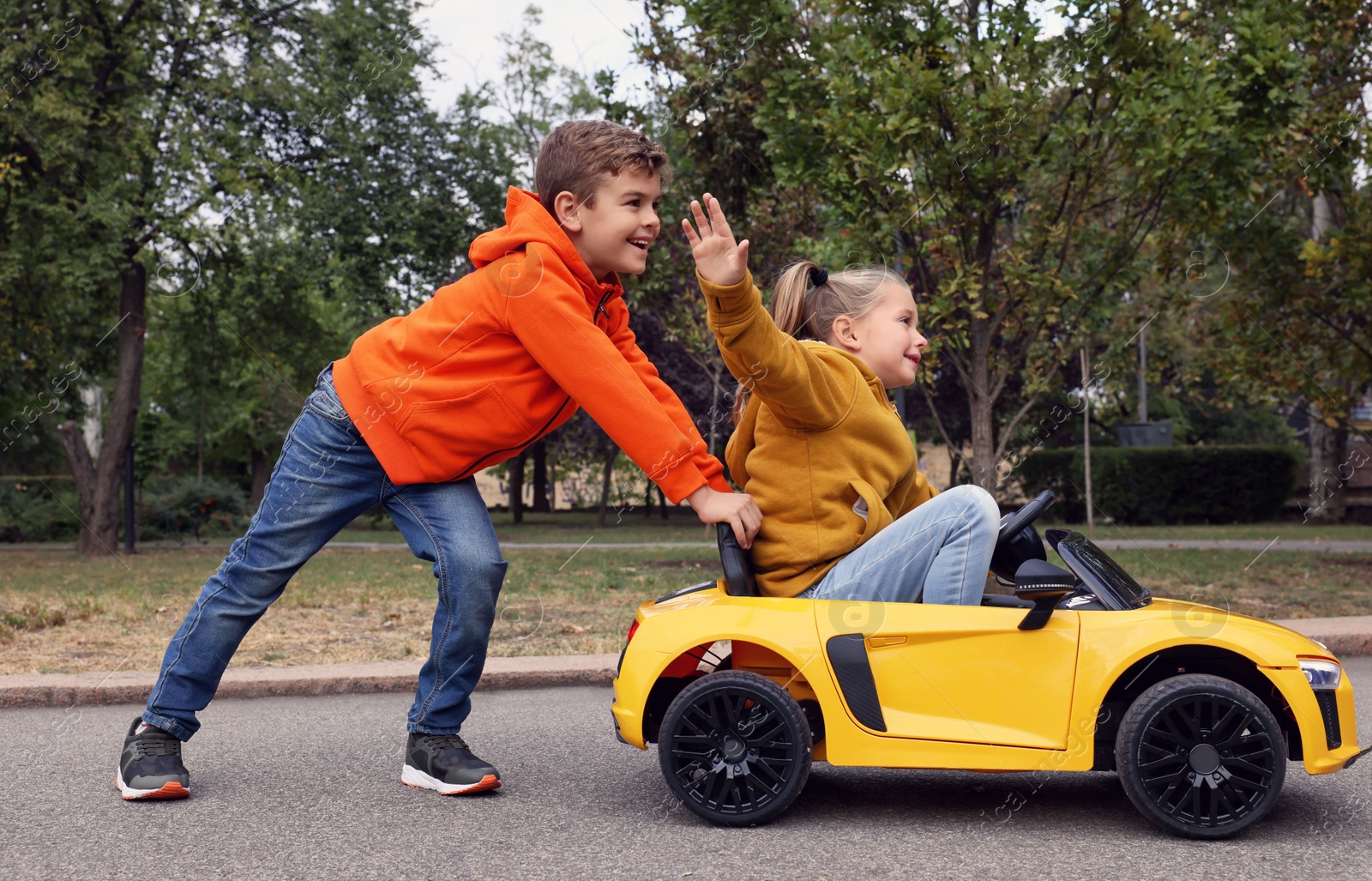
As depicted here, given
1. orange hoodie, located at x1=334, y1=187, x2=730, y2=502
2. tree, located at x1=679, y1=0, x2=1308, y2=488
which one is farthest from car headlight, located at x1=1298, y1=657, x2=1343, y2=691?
tree, located at x1=679, y1=0, x2=1308, y2=488

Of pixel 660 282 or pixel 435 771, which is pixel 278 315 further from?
pixel 435 771

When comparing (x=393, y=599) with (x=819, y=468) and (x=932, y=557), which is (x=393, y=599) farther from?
(x=932, y=557)

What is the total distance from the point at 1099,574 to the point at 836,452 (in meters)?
0.75

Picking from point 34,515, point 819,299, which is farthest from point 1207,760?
point 34,515

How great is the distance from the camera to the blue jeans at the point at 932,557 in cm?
299

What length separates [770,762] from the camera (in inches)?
118

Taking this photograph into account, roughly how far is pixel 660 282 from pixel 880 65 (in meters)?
4.07

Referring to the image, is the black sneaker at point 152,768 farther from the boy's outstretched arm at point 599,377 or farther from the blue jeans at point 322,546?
the boy's outstretched arm at point 599,377

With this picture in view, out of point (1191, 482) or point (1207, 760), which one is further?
point (1191, 482)

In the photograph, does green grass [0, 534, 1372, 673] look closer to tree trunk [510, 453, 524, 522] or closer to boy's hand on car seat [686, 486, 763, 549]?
boy's hand on car seat [686, 486, 763, 549]

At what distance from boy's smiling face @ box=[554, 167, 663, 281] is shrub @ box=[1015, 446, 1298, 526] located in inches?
767

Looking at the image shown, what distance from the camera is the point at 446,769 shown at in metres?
3.37

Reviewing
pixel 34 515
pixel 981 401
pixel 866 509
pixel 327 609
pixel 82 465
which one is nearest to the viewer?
pixel 866 509

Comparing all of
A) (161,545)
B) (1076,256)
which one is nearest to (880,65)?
(1076,256)
